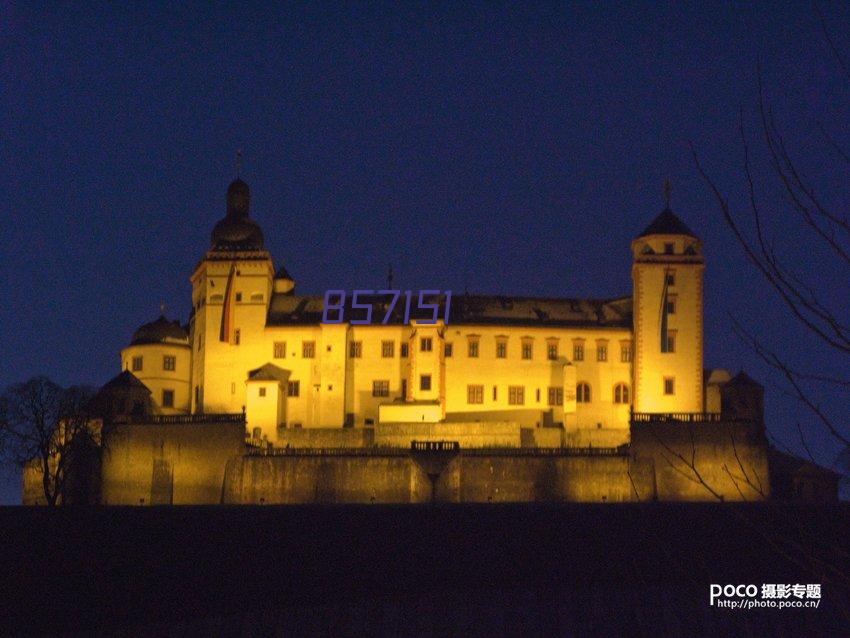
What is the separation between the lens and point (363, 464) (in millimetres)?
67750

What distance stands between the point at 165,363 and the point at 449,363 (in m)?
16.7

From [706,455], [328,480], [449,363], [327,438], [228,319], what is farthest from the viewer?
[228,319]

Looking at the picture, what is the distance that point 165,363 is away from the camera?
79.0 metres

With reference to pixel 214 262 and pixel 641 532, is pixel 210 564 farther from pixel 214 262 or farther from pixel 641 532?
pixel 214 262

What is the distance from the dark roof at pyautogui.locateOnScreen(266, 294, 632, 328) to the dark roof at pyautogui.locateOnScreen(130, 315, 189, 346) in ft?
19.3

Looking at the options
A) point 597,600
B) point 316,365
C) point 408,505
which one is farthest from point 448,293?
point 597,600

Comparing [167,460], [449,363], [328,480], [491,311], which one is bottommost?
[328,480]

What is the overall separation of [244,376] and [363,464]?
39.0 ft

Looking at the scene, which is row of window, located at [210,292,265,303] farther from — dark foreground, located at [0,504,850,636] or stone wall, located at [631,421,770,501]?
stone wall, located at [631,421,770,501]

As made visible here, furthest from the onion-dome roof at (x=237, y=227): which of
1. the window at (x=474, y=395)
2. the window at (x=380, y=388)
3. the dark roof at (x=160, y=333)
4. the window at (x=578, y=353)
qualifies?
the window at (x=578, y=353)

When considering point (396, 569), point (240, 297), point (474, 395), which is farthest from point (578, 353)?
point (396, 569)

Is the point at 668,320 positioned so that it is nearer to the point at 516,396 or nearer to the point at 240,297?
the point at 516,396

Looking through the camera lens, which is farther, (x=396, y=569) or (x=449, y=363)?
(x=449, y=363)

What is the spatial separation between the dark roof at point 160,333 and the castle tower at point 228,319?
30.9 inches
